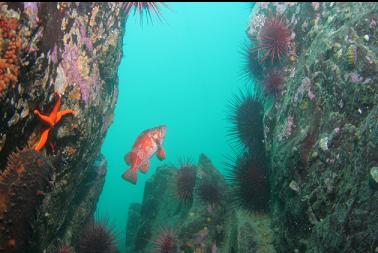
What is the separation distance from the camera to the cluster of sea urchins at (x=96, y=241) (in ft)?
25.5

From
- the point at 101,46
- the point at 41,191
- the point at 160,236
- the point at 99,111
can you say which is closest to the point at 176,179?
the point at 160,236

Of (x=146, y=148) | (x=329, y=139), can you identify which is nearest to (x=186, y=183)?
(x=146, y=148)

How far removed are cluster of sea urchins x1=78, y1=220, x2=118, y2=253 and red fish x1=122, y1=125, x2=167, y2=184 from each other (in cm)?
255

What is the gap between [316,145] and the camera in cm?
578

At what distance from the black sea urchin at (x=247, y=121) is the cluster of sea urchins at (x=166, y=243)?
3142 mm

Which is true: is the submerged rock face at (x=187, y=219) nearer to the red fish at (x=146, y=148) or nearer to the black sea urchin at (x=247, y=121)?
the black sea urchin at (x=247, y=121)

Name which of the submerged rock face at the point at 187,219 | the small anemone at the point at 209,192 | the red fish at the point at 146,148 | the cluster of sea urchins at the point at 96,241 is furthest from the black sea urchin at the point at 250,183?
the cluster of sea urchins at the point at 96,241

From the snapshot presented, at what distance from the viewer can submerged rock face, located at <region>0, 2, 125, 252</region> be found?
11.6 ft

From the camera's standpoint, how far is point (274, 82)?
8.13m

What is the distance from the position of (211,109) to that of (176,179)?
11329 cm

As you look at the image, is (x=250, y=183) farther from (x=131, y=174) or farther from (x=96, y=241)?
(x=96, y=241)

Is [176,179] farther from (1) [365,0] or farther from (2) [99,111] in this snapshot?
(1) [365,0]

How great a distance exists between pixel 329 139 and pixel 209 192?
4037mm

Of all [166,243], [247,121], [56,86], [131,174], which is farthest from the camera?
[247,121]
